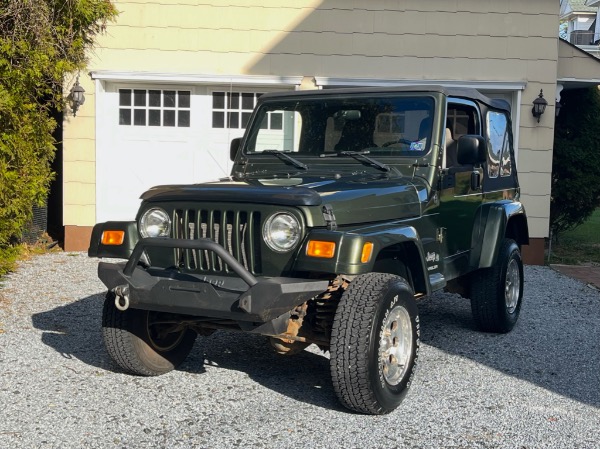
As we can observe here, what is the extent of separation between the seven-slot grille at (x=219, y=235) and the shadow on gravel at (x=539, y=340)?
2.16 meters

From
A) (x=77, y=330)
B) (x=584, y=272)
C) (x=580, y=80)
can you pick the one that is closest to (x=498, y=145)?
(x=77, y=330)

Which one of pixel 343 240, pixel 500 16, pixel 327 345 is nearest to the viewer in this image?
pixel 343 240

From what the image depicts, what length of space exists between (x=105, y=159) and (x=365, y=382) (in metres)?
7.15

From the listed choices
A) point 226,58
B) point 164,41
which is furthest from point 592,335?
point 164,41

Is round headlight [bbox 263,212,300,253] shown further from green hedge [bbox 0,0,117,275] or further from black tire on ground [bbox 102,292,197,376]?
green hedge [bbox 0,0,117,275]

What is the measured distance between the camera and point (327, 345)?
4500mm

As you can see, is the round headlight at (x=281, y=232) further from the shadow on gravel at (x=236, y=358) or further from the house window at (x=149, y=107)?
the house window at (x=149, y=107)

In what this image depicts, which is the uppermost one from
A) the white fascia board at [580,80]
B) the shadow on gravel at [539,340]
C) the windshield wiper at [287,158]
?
the white fascia board at [580,80]

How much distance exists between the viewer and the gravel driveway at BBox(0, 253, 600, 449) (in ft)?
13.3

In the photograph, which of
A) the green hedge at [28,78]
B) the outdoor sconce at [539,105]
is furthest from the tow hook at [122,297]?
the outdoor sconce at [539,105]

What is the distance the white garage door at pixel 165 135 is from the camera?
10.5 m

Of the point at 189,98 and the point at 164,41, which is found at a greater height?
the point at 164,41

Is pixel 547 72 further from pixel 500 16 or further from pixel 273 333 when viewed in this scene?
pixel 273 333

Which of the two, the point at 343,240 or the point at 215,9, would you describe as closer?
the point at 343,240
